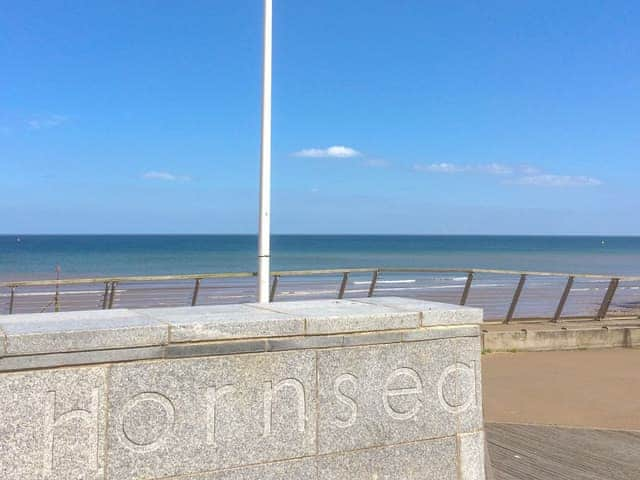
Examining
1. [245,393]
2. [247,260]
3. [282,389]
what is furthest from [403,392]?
[247,260]

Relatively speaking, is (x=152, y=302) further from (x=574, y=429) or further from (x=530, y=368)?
(x=574, y=429)

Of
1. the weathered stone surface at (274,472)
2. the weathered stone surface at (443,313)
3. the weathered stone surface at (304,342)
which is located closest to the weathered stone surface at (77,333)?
the weathered stone surface at (304,342)

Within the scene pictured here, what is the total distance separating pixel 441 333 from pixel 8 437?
2.63m

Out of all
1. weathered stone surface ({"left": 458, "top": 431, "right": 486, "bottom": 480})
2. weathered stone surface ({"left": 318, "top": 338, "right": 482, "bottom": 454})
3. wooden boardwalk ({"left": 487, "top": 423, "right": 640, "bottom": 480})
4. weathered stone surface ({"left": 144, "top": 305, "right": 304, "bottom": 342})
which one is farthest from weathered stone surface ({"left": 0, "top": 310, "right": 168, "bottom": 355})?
wooden boardwalk ({"left": 487, "top": 423, "right": 640, "bottom": 480})

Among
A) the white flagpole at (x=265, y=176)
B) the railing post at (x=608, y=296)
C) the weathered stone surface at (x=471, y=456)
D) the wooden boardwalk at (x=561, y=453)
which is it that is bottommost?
the wooden boardwalk at (x=561, y=453)

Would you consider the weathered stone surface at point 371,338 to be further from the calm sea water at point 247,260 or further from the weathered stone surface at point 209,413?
the calm sea water at point 247,260

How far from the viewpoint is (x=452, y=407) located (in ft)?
14.7

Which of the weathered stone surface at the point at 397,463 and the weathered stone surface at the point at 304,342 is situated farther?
the weathered stone surface at the point at 397,463

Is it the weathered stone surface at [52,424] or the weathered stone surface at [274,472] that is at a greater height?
the weathered stone surface at [52,424]

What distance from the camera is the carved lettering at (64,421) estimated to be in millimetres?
3404

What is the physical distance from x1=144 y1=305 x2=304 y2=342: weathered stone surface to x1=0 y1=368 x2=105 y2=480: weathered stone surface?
50 cm

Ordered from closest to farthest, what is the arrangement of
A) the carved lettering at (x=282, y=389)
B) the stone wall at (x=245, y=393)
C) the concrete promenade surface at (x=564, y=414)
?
the stone wall at (x=245, y=393) < the carved lettering at (x=282, y=389) < the concrete promenade surface at (x=564, y=414)

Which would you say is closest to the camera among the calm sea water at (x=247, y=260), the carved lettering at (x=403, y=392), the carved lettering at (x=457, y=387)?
the carved lettering at (x=403, y=392)

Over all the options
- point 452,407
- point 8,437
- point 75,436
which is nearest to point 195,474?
point 75,436
